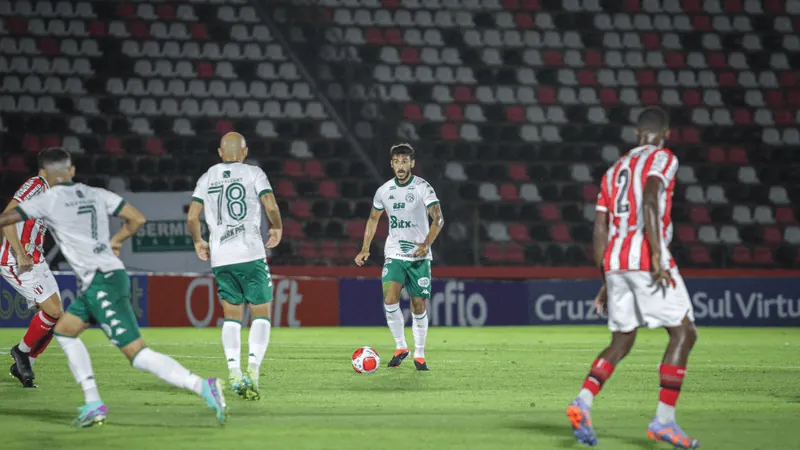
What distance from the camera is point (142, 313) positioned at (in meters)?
21.5

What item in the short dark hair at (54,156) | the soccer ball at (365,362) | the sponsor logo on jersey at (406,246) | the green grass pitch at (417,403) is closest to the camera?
the green grass pitch at (417,403)

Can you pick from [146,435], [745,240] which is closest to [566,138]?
[745,240]

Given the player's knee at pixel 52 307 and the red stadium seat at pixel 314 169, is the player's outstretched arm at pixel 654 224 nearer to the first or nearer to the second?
the player's knee at pixel 52 307

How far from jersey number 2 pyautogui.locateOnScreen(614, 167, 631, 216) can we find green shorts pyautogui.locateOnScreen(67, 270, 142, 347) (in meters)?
3.07

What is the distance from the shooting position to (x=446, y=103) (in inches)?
1098

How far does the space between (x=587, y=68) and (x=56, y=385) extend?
1996 centimetres

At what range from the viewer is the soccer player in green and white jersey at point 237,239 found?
9891 mm

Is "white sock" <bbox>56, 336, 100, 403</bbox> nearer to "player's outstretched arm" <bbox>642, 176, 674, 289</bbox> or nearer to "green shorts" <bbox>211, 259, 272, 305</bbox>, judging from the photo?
"green shorts" <bbox>211, 259, 272, 305</bbox>

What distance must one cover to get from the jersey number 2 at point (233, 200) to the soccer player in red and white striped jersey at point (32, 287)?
6.70 ft

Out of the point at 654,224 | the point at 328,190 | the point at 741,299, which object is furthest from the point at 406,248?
the point at 328,190

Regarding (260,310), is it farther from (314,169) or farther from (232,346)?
(314,169)

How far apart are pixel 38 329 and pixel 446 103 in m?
17.5

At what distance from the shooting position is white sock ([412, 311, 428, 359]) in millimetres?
12938

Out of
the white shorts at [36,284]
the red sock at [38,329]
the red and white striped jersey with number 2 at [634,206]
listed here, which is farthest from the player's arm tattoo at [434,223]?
the red and white striped jersey with number 2 at [634,206]
